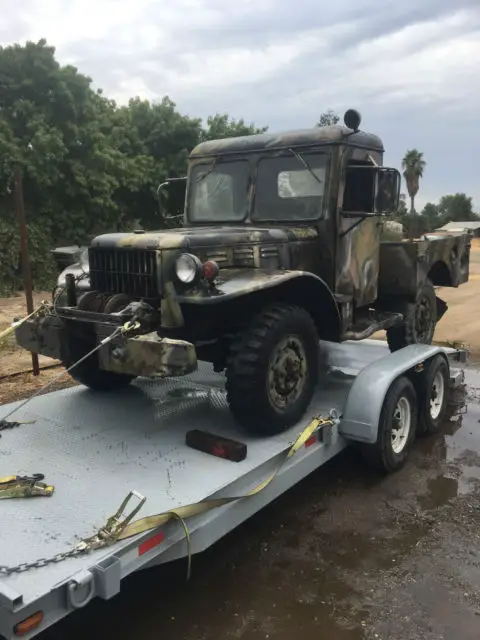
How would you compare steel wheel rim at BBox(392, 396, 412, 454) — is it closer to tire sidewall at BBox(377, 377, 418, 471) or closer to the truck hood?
tire sidewall at BBox(377, 377, 418, 471)

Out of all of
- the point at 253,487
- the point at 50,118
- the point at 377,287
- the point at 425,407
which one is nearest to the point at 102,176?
the point at 50,118

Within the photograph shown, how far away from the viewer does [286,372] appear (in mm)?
4047

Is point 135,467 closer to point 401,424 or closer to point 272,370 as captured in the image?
point 272,370

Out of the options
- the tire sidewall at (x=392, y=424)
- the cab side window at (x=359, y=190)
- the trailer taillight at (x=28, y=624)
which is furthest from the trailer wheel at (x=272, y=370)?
the trailer taillight at (x=28, y=624)

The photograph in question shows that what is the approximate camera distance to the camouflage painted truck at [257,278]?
12.3ft

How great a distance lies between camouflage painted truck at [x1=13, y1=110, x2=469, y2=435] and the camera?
12.3 ft

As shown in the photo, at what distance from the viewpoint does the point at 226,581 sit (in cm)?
338

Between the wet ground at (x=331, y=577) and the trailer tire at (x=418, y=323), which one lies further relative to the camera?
the trailer tire at (x=418, y=323)

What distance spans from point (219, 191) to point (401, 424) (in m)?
2.50

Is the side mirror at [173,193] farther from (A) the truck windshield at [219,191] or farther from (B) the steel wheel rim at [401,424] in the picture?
(B) the steel wheel rim at [401,424]

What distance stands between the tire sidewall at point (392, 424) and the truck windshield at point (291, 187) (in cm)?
151

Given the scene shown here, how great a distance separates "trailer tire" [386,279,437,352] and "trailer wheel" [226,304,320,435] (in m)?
2.03

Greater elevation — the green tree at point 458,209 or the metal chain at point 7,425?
the green tree at point 458,209

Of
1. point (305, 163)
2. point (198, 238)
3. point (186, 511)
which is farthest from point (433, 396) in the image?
point (186, 511)
